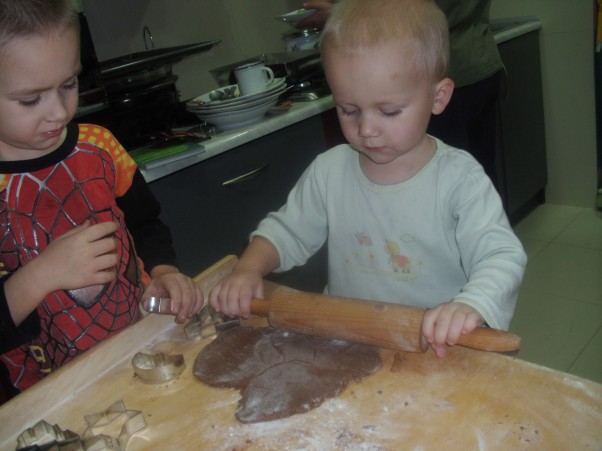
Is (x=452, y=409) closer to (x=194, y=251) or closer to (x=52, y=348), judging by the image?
(x=52, y=348)

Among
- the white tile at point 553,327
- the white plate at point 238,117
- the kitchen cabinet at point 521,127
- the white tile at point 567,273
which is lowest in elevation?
the white tile at point 553,327

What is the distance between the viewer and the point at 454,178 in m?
0.90

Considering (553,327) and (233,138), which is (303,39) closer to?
(233,138)

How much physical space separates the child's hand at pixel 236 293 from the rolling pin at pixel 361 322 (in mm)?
43

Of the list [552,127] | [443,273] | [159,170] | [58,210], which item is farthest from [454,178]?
[552,127]

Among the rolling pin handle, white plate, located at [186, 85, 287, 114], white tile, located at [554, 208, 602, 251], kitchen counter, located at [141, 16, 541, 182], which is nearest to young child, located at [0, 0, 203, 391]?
the rolling pin handle

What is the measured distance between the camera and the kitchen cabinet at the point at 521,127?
7.95 ft

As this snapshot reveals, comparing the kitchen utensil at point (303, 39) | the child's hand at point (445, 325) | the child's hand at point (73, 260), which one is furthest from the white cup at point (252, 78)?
the child's hand at point (445, 325)

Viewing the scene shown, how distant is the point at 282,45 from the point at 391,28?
185cm

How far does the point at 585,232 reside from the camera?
249 centimetres

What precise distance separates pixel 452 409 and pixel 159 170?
3.54 ft

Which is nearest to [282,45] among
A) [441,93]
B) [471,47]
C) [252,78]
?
[252,78]

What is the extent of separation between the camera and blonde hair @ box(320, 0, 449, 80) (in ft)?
2.63

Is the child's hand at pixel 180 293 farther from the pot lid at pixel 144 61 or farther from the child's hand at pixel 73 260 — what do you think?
the pot lid at pixel 144 61
